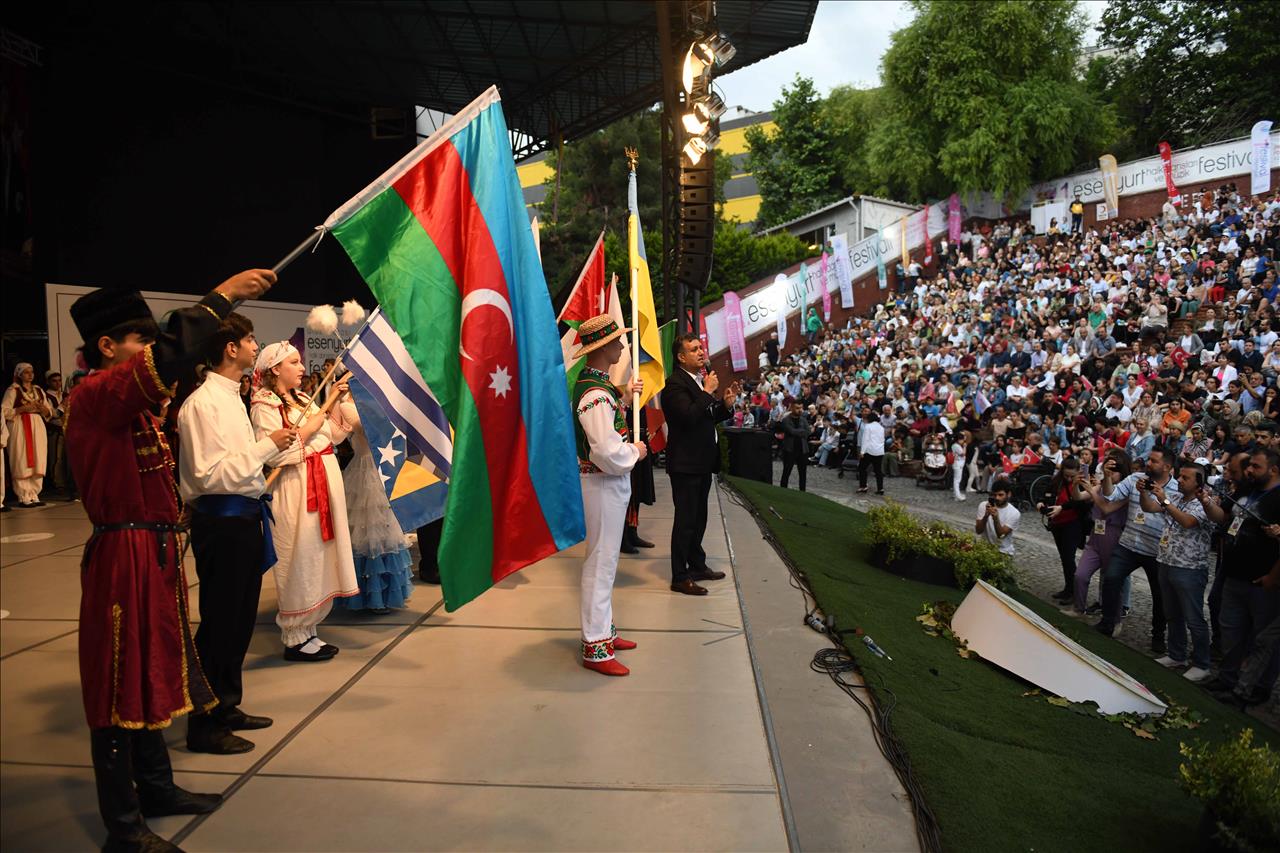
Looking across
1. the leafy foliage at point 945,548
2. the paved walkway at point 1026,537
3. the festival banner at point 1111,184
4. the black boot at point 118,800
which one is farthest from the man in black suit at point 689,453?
the festival banner at point 1111,184

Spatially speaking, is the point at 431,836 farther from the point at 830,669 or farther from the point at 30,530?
the point at 30,530

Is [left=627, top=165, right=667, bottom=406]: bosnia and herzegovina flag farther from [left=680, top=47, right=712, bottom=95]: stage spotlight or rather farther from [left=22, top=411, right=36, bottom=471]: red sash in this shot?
[left=22, top=411, right=36, bottom=471]: red sash

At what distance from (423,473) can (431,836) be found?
2803 millimetres

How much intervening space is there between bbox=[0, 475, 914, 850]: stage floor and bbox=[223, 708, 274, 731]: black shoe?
0.07m

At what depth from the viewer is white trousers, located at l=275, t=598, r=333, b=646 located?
496 centimetres

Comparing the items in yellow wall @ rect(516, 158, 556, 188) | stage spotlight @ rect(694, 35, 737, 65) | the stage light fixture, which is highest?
yellow wall @ rect(516, 158, 556, 188)

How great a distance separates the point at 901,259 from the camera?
33.9 m

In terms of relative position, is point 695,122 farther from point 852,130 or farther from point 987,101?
point 852,130

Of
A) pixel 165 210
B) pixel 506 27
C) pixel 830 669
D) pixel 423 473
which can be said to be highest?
pixel 506 27

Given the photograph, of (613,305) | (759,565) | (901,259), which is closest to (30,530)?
(613,305)

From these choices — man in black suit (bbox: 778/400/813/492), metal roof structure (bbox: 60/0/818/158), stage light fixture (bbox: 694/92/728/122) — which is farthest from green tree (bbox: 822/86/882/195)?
stage light fixture (bbox: 694/92/728/122)

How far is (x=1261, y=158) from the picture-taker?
24.4m

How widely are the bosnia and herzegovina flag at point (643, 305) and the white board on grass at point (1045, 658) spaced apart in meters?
3.01

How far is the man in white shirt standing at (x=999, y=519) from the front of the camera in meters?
10.1
